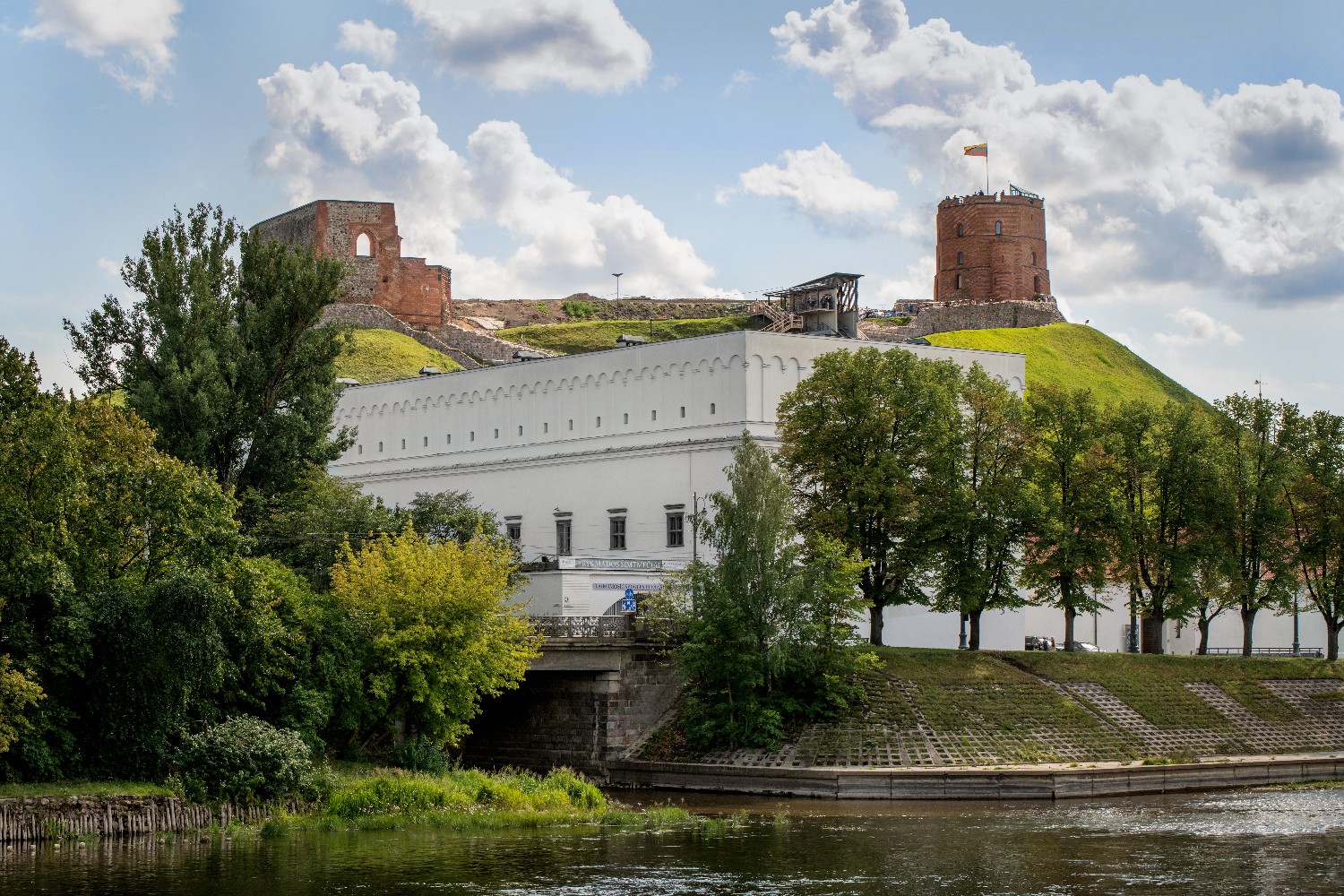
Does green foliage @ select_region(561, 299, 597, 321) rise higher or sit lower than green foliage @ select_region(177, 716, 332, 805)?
higher

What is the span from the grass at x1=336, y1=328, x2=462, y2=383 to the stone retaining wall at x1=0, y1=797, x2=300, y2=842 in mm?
61265

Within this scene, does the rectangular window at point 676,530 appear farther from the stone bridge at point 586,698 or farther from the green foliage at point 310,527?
the green foliage at point 310,527

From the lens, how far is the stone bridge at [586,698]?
45875mm

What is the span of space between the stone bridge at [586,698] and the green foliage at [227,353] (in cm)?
893

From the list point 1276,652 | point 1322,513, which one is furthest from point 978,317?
point 1322,513

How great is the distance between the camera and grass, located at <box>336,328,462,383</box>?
9612 cm

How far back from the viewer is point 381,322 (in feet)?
358

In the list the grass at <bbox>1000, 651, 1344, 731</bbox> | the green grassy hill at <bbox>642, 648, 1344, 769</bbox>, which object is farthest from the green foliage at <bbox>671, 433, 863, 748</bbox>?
the grass at <bbox>1000, 651, 1344, 731</bbox>

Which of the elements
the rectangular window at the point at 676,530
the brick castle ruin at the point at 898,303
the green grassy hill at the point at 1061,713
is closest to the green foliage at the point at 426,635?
the green grassy hill at the point at 1061,713

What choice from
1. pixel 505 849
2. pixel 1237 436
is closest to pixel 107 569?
pixel 505 849

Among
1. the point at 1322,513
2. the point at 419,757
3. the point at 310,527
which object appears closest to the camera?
the point at 419,757

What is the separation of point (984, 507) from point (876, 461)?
3590 mm

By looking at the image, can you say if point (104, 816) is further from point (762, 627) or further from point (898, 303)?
point (898, 303)

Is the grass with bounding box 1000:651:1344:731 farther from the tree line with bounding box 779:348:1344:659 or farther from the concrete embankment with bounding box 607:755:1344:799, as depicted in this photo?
the concrete embankment with bounding box 607:755:1344:799
